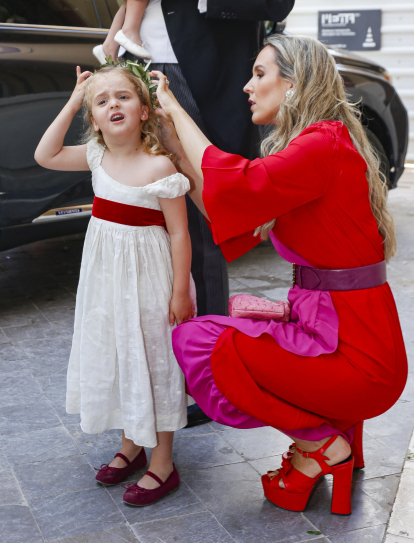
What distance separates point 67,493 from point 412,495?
114 centimetres

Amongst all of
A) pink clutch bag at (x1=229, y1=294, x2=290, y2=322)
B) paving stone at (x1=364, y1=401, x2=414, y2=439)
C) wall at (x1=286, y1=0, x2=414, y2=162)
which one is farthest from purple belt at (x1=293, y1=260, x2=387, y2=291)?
wall at (x1=286, y1=0, x2=414, y2=162)

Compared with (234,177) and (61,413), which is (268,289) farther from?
(234,177)

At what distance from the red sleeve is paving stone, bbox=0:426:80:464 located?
112 cm

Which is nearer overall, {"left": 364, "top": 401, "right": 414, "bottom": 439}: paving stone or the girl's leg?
the girl's leg

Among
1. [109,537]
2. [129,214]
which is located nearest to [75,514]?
[109,537]

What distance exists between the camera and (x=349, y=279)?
2072mm

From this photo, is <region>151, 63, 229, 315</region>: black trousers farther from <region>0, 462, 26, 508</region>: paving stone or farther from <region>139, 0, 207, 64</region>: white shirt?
<region>0, 462, 26, 508</region>: paving stone

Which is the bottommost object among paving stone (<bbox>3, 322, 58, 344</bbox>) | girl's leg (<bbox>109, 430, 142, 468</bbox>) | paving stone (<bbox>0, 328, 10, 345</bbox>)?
paving stone (<bbox>3, 322, 58, 344</bbox>)

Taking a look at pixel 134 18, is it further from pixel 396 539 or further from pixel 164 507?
pixel 396 539

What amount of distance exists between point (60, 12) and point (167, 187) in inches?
86.3

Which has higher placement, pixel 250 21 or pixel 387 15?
pixel 250 21

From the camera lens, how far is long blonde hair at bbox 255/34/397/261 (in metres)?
2.05

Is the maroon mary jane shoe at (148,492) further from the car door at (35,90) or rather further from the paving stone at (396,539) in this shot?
the car door at (35,90)

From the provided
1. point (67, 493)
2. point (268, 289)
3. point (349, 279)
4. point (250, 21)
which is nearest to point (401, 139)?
point (268, 289)
